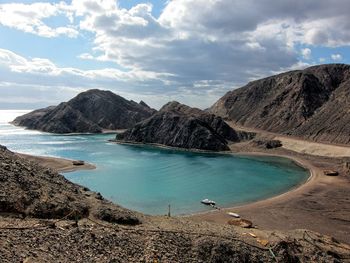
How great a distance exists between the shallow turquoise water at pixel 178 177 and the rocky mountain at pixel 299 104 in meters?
25.6

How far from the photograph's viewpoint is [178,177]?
76.0 meters

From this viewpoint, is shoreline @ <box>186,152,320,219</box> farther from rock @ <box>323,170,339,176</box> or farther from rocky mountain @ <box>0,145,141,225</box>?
rocky mountain @ <box>0,145,141,225</box>

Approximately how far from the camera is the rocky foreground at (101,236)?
17.8 metres

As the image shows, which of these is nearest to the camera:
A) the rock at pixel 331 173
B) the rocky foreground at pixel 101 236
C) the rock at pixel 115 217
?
the rocky foreground at pixel 101 236

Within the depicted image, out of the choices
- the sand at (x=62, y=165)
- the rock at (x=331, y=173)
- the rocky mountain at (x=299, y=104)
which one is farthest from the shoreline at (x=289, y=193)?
the sand at (x=62, y=165)

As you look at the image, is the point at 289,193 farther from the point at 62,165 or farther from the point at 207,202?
the point at 62,165

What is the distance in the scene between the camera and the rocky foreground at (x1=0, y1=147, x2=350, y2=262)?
17.8 metres

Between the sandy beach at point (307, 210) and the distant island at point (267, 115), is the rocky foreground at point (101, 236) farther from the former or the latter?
the distant island at point (267, 115)

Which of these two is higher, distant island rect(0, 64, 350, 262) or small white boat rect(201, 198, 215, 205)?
distant island rect(0, 64, 350, 262)

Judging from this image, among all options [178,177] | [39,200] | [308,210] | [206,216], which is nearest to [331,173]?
[178,177]

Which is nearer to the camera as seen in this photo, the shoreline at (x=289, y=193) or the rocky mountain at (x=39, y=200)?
the rocky mountain at (x=39, y=200)

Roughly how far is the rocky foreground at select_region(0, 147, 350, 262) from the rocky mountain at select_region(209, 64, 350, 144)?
92.2 metres

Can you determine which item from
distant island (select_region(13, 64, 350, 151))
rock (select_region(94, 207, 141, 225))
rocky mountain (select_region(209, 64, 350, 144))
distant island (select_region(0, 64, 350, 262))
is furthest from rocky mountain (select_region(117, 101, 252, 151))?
rock (select_region(94, 207, 141, 225))

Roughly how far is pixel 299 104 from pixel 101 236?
5327 inches
